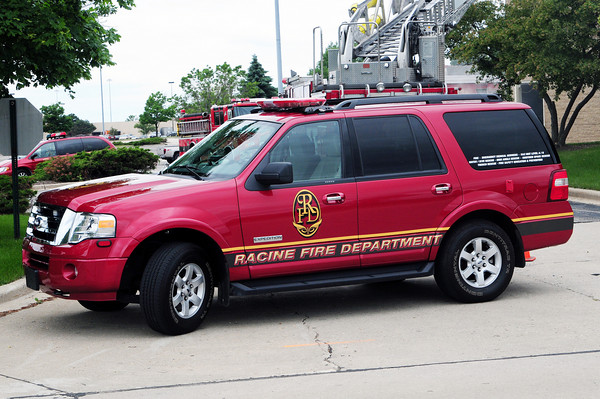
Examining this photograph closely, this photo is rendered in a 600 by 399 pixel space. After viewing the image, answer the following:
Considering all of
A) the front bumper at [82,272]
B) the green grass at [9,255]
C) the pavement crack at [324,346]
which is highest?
the front bumper at [82,272]

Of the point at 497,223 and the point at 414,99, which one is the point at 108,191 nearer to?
the point at 414,99

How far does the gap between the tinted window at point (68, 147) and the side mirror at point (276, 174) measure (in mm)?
22854

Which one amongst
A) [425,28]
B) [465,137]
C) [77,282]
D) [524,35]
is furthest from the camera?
[524,35]

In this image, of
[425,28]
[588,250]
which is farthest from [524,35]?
[588,250]

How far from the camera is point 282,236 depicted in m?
6.99

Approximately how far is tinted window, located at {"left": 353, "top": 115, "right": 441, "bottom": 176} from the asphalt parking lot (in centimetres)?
136

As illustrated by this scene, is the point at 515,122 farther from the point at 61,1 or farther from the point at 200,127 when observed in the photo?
the point at 200,127

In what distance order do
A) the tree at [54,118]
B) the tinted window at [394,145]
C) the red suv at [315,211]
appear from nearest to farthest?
the red suv at [315,211] → the tinted window at [394,145] → the tree at [54,118]

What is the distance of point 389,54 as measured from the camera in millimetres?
19156

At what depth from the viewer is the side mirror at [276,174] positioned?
6.86 meters

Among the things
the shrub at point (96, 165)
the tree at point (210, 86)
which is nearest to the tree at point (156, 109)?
the tree at point (210, 86)

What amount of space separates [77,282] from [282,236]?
1740 millimetres

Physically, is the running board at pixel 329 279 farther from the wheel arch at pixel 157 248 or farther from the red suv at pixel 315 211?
the wheel arch at pixel 157 248

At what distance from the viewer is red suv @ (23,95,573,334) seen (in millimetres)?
6598
